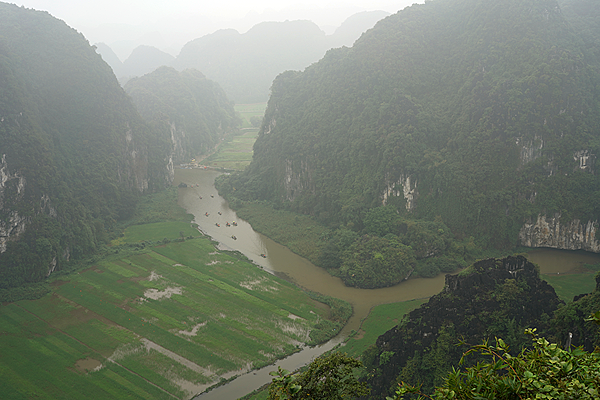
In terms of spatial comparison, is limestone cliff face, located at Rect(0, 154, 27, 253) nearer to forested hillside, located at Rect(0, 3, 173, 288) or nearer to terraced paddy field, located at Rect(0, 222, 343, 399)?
forested hillside, located at Rect(0, 3, 173, 288)

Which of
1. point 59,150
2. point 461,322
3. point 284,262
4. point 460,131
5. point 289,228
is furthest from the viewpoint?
point 59,150

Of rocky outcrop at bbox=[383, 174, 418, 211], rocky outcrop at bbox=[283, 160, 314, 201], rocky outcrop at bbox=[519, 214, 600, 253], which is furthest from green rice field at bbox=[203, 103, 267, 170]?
rocky outcrop at bbox=[519, 214, 600, 253]

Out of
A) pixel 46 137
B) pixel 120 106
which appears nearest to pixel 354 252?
pixel 46 137

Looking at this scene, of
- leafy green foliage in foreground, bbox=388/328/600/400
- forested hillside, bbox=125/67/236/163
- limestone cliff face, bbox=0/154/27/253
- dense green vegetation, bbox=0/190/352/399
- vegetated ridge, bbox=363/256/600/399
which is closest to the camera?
leafy green foliage in foreground, bbox=388/328/600/400

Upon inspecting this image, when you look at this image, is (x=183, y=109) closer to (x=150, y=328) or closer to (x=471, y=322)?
(x=150, y=328)

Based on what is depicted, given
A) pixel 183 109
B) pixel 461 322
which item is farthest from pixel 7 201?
pixel 183 109
